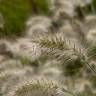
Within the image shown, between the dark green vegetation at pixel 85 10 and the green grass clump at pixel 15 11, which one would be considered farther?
the green grass clump at pixel 15 11

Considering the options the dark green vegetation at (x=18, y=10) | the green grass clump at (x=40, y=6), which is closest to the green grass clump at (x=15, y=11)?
the dark green vegetation at (x=18, y=10)

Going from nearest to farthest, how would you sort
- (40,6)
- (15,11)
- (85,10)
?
1. (85,10)
2. (15,11)
3. (40,6)

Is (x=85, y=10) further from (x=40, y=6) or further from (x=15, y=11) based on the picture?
(x=15, y=11)

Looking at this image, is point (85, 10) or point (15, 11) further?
point (15, 11)

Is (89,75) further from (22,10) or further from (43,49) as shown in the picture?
(22,10)

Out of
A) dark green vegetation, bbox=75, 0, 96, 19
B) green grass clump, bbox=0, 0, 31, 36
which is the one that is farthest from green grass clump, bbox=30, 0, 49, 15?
dark green vegetation, bbox=75, 0, 96, 19

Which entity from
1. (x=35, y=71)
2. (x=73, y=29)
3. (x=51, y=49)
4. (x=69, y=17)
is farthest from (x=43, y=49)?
(x=69, y=17)

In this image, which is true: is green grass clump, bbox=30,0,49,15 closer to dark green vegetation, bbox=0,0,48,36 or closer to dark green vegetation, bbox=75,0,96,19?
dark green vegetation, bbox=0,0,48,36

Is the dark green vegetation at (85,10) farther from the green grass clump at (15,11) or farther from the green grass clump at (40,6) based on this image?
the green grass clump at (15,11)

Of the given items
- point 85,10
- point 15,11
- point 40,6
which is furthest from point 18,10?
point 85,10
